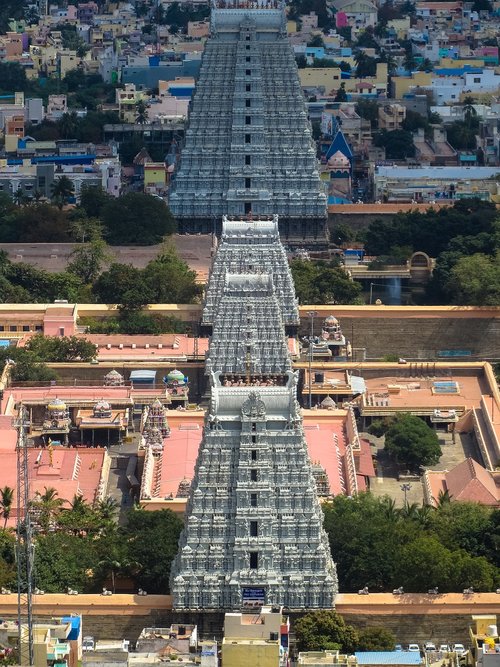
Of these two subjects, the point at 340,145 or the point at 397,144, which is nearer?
the point at 340,145

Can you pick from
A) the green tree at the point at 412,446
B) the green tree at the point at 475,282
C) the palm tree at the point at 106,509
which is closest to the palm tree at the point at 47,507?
the palm tree at the point at 106,509

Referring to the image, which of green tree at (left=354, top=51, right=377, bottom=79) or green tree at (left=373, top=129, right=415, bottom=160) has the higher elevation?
green tree at (left=354, top=51, right=377, bottom=79)

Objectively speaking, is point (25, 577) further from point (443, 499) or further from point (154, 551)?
point (443, 499)

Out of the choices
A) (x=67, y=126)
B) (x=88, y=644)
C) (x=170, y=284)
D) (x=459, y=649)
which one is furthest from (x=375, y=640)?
(x=67, y=126)

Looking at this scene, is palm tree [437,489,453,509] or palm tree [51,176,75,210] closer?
Answer: palm tree [437,489,453,509]

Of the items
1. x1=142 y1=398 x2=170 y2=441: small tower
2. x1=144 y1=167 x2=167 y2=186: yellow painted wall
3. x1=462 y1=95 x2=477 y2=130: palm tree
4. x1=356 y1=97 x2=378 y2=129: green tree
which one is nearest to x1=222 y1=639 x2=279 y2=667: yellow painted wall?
x1=142 y1=398 x2=170 y2=441: small tower

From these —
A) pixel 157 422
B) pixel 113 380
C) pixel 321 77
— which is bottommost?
pixel 157 422

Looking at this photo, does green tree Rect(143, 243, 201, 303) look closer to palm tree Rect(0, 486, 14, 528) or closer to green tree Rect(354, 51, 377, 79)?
palm tree Rect(0, 486, 14, 528)

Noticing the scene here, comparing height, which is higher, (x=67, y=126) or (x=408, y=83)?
(x=408, y=83)
